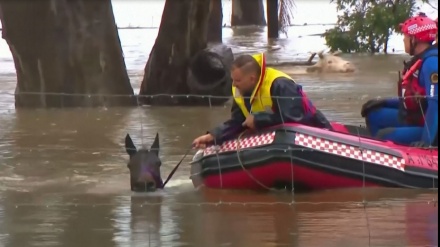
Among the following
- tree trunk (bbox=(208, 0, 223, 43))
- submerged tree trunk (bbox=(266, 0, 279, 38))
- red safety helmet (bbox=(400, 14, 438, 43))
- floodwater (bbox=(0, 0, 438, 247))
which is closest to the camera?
floodwater (bbox=(0, 0, 438, 247))

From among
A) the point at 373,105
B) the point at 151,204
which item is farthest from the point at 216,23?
the point at 151,204

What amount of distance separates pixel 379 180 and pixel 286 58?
1560cm

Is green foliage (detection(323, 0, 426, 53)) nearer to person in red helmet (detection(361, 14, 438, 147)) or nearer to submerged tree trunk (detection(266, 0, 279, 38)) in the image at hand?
submerged tree trunk (detection(266, 0, 279, 38))

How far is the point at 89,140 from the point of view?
40.7ft

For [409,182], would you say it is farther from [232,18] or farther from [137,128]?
[232,18]

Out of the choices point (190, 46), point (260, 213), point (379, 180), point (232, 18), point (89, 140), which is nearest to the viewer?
point (260, 213)

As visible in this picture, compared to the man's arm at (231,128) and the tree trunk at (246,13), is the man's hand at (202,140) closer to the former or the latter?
the man's arm at (231,128)

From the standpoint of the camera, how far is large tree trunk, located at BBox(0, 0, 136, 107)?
600 inches

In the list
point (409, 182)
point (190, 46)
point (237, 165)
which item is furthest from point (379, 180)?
point (190, 46)

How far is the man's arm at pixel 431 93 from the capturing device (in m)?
8.77

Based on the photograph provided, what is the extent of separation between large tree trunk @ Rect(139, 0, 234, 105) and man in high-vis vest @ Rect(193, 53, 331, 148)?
6.57 metres

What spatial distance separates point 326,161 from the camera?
347 inches

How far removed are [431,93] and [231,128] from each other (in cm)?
161

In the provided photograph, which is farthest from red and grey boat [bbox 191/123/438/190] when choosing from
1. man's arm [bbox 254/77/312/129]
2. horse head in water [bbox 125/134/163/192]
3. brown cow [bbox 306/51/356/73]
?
brown cow [bbox 306/51/356/73]
